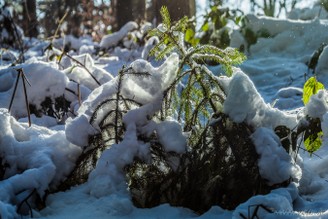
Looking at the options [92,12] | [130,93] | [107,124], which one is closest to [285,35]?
[130,93]

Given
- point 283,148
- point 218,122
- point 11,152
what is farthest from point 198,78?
point 11,152

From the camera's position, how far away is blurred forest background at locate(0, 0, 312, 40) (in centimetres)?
679

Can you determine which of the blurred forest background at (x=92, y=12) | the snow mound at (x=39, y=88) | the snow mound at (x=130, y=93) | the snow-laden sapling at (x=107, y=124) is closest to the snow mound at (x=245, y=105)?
the snow mound at (x=130, y=93)

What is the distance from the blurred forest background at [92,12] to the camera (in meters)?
6.79

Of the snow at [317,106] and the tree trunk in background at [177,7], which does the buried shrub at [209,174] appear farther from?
the tree trunk in background at [177,7]

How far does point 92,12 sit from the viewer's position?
12688mm

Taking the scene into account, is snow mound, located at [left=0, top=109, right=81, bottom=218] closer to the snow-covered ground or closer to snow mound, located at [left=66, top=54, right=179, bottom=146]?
the snow-covered ground

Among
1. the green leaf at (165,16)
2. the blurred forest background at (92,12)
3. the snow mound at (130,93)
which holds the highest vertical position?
the green leaf at (165,16)

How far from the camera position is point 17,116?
300cm

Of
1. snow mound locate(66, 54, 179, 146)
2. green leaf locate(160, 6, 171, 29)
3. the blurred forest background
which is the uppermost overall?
green leaf locate(160, 6, 171, 29)

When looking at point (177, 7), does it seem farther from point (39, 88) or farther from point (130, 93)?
point (130, 93)

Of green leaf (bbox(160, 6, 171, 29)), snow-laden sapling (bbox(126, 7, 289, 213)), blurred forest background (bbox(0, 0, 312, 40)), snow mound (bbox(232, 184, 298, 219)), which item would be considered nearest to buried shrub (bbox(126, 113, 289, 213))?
snow-laden sapling (bbox(126, 7, 289, 213))

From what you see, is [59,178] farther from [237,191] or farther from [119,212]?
[237,191]

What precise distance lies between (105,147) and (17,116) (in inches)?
45.8
